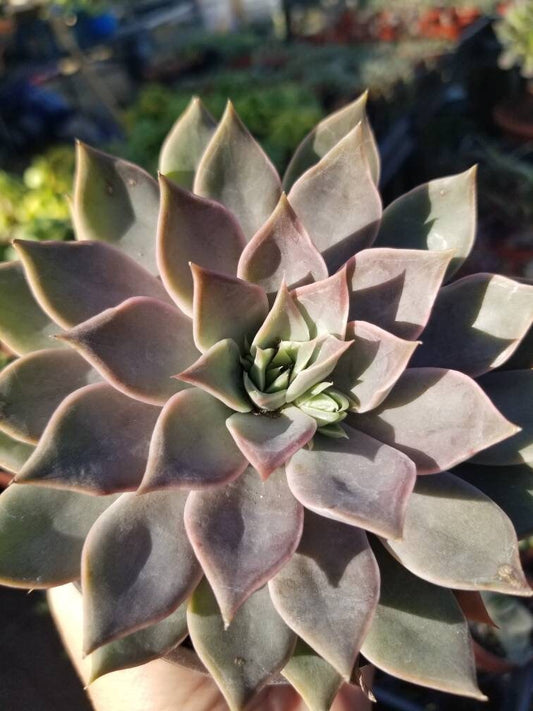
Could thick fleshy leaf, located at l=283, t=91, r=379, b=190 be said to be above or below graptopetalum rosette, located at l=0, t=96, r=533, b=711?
above

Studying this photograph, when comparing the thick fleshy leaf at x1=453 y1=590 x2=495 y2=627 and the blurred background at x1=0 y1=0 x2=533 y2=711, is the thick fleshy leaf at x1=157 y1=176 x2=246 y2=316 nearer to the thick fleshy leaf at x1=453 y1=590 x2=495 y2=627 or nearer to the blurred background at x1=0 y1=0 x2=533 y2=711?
the thick fleshy leaf at x1=453 y1=590 x2=495 y2=627

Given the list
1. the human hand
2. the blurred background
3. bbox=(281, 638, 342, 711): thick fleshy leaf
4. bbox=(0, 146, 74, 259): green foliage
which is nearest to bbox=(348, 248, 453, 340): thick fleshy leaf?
bbox=(281, 638, 342, 711): thick fleshy leaf

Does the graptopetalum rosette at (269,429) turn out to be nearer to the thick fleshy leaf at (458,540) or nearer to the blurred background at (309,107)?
the thick fleshy leaf at (458,540)

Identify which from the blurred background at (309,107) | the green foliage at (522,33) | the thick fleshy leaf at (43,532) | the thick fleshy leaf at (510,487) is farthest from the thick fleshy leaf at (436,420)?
the green foliage at (522,33)

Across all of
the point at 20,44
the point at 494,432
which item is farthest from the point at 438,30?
the point at 494,432

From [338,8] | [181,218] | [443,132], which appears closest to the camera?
[181,218]

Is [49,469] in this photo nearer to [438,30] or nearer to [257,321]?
[257,321]

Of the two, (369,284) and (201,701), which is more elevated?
(369,284)
